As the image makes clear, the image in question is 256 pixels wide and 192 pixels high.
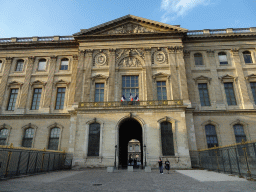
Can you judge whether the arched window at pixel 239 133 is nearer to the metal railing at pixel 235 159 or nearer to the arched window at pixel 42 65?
the metal railing at pixel 235 159

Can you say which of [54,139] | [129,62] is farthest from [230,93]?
[54,139]

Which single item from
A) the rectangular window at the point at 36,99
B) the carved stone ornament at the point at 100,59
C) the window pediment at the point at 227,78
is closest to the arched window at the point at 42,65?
the rectangular window at the point at 36,99

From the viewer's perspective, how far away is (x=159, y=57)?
27.1 meters

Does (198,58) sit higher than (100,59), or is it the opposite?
(198,58)

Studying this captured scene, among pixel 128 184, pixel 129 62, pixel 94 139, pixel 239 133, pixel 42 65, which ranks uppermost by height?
pixel 42 65

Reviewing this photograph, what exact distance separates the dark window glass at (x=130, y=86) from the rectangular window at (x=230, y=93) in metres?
12.7

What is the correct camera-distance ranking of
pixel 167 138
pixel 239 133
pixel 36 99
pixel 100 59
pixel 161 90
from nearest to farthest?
pixel 167 138, pixel 239 133, pixel 161 90, pixel 100 59, pixel 36 99

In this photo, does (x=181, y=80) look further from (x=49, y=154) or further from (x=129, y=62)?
(x=49, y=154)

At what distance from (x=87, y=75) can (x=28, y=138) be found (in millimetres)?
11957

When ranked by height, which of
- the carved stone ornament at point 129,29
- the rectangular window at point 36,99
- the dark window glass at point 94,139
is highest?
the carved stone ornament at point 129,29

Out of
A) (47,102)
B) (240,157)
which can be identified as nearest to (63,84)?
(47,102)

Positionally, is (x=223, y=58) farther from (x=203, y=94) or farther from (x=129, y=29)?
(x=129, y=29)

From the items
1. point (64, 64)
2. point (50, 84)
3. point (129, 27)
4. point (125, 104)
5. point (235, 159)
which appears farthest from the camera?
point (64, 64)

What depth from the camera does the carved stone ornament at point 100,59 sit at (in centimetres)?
2714
